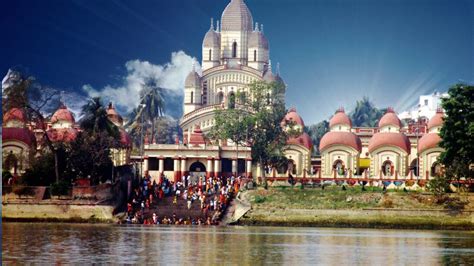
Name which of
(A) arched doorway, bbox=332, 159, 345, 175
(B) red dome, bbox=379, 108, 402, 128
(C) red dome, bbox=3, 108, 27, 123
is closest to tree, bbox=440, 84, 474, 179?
(A) arched doorway, bbox=332, 159, 345, 175

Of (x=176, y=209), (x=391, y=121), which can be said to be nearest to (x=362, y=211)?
(x=176, y=209)

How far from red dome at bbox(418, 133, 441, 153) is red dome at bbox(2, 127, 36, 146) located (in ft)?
84.1

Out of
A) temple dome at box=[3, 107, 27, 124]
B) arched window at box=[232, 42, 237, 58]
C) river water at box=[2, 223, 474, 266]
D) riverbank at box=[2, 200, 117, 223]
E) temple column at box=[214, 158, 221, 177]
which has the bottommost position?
river water at box=[2, 223, 474, 266]

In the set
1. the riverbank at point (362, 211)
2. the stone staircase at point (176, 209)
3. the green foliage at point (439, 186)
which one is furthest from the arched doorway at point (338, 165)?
the green foliage at point (439, 186)

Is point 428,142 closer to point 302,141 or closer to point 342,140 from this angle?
point 342,140

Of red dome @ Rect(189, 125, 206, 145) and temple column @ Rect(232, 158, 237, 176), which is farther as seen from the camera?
red dome @ Rect(189, 125, 206, 145)

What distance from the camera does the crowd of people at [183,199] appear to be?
66.4m

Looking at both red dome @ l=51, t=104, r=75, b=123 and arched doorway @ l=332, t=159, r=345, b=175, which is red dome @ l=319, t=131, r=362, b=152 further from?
red dome @ l=51, t=104, r=75, b=123

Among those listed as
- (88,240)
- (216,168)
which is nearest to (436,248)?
(88,240)

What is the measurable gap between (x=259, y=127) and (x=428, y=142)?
39.3 ft

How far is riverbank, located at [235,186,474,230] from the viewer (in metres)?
64.1

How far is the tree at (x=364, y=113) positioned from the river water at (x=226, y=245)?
7241cm

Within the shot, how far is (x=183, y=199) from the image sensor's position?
232 ft

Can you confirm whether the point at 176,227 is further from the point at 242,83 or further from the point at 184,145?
the point at 242,83
